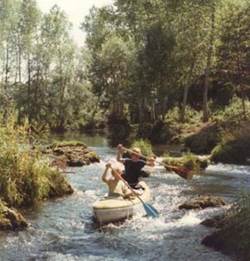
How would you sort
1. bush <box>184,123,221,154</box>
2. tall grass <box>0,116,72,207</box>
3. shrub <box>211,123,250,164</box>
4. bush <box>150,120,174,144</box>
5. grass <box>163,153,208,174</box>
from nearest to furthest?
tall grass <box>0,116,72,207</box>, grass <box>163,153,208,174</box>, shrub <box>211,123,250,164</box>, bush <box>184,123,221,154</box>, bush <box>150,120,174,144</box>

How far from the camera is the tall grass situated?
51.4ft

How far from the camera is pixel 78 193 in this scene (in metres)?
18.9

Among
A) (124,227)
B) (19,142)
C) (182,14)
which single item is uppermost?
(182,14)

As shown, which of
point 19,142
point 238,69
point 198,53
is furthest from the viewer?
point 198,53

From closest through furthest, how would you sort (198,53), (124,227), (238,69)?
(124,227) → (238,69) → (198,53)

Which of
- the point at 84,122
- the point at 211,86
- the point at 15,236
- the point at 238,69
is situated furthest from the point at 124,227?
the point at 84,122

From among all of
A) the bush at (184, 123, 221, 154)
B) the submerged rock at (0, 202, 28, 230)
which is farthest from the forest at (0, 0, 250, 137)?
the submerged rock at (0, 202, 28, 230)

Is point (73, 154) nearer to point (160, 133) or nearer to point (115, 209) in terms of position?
point (115, 209)

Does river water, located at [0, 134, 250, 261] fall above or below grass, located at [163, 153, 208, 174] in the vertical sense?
below

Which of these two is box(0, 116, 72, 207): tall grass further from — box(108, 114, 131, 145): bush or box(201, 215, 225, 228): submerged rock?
box(108, 114, 131, 145): bush

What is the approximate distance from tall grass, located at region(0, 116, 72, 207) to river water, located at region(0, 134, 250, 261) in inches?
18.5

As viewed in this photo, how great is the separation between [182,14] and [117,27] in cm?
1800

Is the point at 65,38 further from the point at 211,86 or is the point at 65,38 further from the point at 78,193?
the point at 78,193

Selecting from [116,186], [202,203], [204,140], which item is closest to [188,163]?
[202,203]
